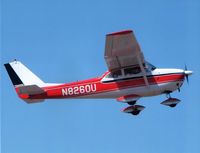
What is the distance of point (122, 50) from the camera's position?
20094mm

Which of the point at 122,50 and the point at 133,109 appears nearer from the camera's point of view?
the point at 122,50

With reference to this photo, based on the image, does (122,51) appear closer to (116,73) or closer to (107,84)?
(116,73)

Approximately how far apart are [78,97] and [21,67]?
3480 millimetres

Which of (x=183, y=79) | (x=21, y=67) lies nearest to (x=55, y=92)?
(x=21, y=67)

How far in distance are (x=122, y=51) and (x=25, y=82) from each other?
5.24 m

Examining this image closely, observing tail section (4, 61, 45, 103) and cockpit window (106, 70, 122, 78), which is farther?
tail section (4, 61, 45, 103)

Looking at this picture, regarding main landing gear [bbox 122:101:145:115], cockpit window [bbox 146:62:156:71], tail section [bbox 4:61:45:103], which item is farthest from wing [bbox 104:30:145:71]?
tail section [bbox 4:61:45:103]

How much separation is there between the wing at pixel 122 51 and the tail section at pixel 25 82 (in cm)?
343

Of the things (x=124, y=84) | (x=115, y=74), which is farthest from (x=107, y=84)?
(x=124, y=84)

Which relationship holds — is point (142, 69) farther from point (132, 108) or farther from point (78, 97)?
point (78, 97)

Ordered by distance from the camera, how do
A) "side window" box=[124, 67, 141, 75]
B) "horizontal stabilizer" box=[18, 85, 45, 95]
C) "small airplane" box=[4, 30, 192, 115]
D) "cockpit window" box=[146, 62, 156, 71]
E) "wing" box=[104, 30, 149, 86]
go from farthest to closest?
1. "horizontal stabilizer" box=[18, 85, 45, 95]
2. "cockpit window" box=[146, 62, 156, 71]
3. "side window" box=[124, 67, 141, 75]
4. "small airplane" box=[4, 30, 192, 115]
5. "wing" box=[104, 30, 149, 86]

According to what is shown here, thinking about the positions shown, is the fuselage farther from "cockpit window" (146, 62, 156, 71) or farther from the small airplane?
"cockpit window" (146, 62, 156, 71)

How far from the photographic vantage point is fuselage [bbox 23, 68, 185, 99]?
20797 millimetres

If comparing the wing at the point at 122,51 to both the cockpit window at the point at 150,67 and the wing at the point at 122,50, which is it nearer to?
the wing at the point at 122,50
